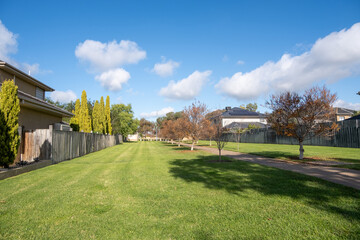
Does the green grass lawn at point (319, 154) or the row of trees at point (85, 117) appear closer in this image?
the green grass lawn at point (319, 154)

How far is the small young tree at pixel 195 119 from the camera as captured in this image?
21.0 meters

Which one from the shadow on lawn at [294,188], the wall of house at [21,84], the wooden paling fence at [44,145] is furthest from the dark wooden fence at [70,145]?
the shadow on lawn at [294,188]

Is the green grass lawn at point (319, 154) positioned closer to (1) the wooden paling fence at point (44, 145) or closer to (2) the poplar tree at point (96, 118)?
(1) the wooden paling fence at point (44, 145)

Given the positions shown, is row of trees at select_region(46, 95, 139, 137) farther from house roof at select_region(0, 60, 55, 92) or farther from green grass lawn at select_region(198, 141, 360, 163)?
green grass lawn at select_region(198, 141, 360, 163)

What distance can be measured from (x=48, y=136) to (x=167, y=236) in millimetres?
10627

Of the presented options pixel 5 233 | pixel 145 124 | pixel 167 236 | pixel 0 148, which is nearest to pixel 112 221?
pixel 167 236

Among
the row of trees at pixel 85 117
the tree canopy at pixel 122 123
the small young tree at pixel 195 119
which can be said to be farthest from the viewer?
the tree canopy at pixel 122 123

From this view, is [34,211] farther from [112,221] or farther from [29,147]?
[29,147]

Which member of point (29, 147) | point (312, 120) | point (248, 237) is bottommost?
point (248, 237)

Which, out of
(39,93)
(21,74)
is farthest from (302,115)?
(39,93)

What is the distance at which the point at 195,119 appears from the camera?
21.6 meters

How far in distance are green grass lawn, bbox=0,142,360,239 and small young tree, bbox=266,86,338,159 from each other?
6835 millimetres

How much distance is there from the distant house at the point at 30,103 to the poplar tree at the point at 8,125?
153 centimetres

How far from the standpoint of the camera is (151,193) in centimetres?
550
